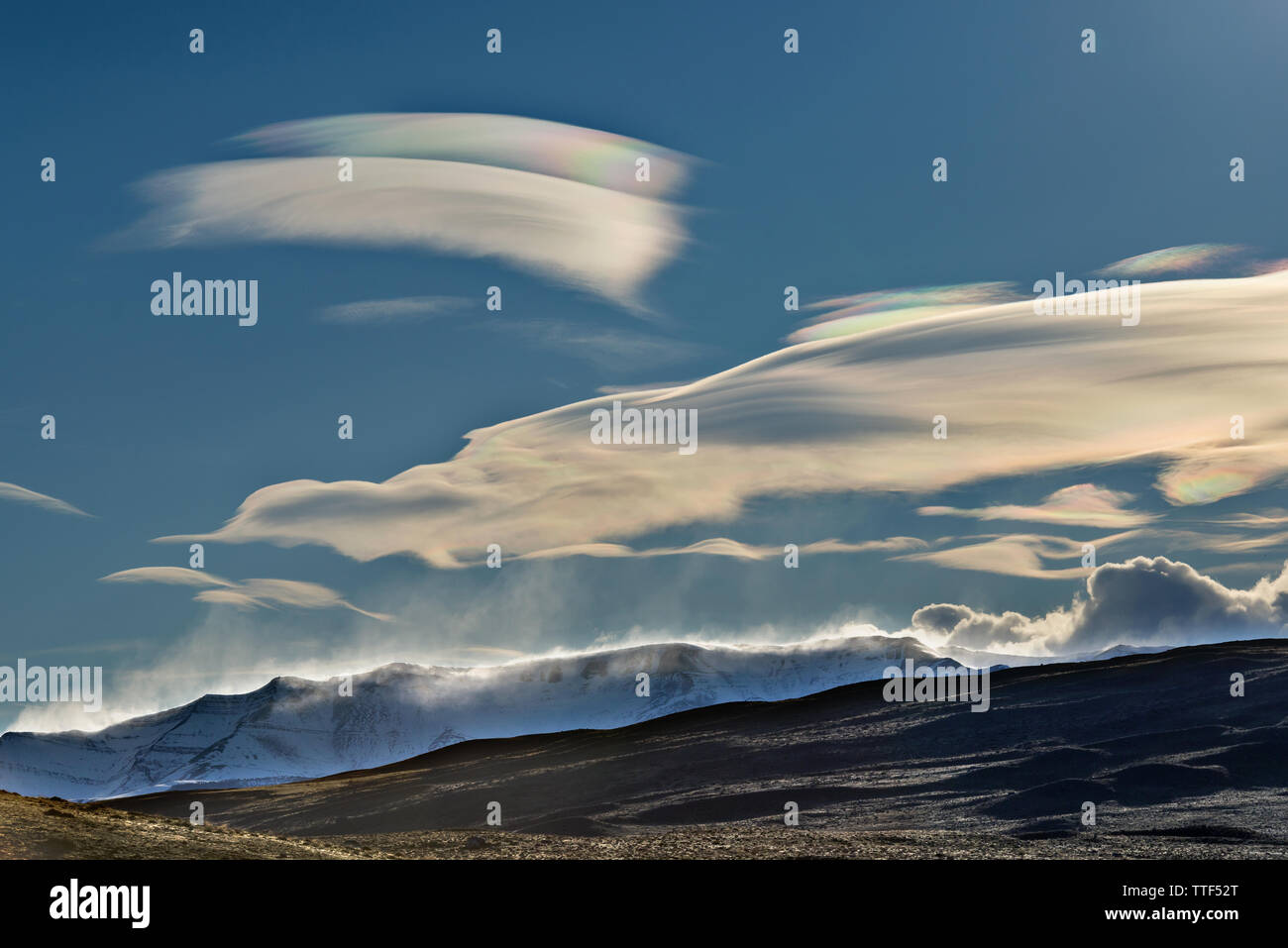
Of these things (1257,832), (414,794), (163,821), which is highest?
(163,821)

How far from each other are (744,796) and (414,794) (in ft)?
140
